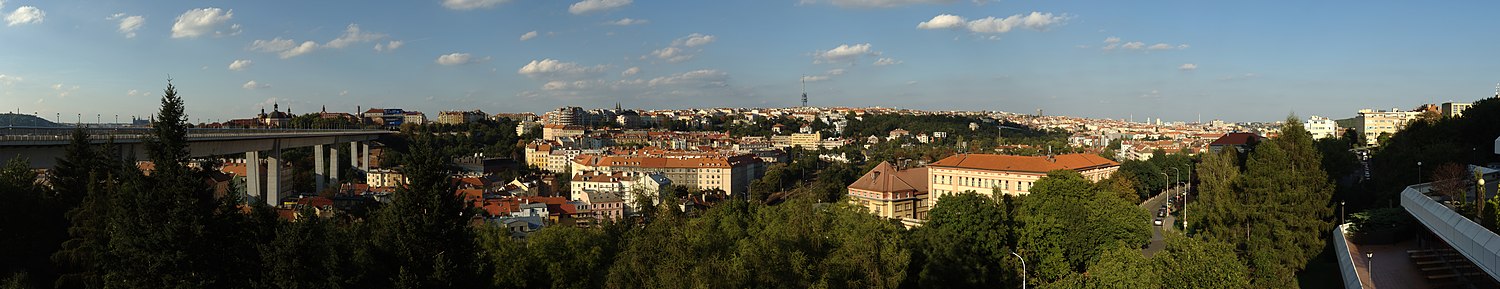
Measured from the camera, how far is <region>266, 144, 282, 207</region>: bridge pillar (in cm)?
5003

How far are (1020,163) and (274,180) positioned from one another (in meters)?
40.4

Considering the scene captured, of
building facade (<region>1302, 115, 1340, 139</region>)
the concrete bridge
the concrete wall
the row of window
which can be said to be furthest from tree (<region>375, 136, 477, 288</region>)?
building facade (<region>1302, 115, 1340, 139</region>)

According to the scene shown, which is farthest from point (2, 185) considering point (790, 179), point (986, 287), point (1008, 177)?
point (790, 179)

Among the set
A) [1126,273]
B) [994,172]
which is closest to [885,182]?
[994,172]

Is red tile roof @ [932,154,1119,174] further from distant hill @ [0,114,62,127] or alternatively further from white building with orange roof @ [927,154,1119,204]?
distant hill @ [0,114,62,127]

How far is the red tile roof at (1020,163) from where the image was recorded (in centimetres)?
4066

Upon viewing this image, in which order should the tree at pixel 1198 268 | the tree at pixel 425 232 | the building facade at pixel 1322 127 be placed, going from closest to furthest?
1. the tree at pixel 1198 268
2. the tree at pixel 425 232
3. the building facade at pixel 1322 127

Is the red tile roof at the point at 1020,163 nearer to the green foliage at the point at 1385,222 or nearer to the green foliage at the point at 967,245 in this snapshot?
the green foliage at the point at 967,245

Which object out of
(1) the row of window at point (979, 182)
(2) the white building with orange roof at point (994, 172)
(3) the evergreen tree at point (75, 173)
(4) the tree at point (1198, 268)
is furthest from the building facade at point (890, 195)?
(3) the evergreen tree at point (75, 173)

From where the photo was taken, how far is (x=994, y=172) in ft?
136

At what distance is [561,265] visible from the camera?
21.0 m

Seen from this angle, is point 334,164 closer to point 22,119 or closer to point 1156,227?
point 22,119

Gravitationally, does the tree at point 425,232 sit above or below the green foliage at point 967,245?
above

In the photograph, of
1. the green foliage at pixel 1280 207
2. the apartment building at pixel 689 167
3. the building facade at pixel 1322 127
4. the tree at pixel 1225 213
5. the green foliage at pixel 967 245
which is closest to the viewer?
the green foliage at pixel 1280 207
